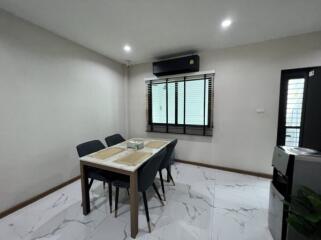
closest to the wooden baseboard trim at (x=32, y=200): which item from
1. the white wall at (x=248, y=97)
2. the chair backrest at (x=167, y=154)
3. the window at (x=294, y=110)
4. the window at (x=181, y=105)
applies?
the chair backrest at (x=167, y=154)

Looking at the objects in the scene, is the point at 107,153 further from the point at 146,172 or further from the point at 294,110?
the point at 294,110

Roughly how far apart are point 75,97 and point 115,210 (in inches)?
78.2

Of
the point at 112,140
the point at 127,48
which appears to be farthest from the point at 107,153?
the point at 127,48

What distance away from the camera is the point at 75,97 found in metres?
2.65

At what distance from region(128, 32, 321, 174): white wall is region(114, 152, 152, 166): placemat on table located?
169 centimetres

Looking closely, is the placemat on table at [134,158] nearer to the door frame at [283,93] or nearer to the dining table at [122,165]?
the dining table at [122,165]

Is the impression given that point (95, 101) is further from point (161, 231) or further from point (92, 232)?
point (161, 231)

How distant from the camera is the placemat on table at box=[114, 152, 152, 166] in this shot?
165 centimetres

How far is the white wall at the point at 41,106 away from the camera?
1.83m

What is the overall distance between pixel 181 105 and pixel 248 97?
51.1 inches

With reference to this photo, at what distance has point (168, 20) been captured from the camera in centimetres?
197

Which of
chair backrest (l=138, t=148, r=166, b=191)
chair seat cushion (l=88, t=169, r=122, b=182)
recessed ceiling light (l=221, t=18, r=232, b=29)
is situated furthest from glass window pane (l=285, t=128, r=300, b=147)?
chair seat cushion (l=88, t=169, r=122, b=182)

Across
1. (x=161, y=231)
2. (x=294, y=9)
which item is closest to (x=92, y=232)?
(x=161, y=231)

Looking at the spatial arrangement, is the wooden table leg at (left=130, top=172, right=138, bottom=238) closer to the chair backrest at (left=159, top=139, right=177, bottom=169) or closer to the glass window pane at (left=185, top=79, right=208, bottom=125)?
the chair backrest at (left=159, top=139, right=177, bottom=169)
